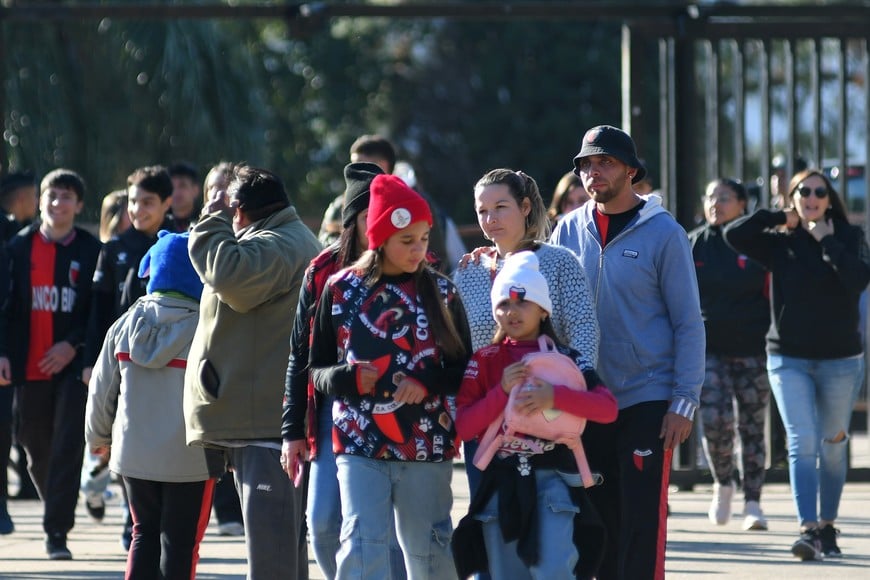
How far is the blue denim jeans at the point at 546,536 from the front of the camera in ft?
16.7

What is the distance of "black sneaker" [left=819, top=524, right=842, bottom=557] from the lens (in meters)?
7.83

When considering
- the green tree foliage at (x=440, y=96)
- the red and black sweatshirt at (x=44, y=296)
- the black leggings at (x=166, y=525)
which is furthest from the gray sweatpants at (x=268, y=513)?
the green tree foliage at (x=440, y=96)

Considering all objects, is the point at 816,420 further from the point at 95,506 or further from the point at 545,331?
the point at 95,506

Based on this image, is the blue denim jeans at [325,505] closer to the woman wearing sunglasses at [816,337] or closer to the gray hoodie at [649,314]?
the gray hoodie at [649,314]

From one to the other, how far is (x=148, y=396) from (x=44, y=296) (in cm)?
273

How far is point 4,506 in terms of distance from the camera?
28.7 feet

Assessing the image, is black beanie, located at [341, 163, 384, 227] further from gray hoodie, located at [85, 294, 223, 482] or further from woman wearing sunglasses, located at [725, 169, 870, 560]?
woman wearing sunglasses, located at [725, 169, 870, 560]

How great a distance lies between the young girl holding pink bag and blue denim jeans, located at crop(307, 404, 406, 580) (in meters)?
0.36

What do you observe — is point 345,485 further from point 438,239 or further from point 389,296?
point 438,239

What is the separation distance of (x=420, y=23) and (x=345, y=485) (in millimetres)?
33501

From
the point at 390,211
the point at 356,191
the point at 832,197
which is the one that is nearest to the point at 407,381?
the point at 390,211

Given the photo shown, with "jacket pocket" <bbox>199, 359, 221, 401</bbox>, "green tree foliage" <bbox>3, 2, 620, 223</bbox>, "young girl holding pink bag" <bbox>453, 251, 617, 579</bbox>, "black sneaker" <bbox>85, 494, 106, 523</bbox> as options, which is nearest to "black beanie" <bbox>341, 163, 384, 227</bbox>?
"young girl holding pink bag" <bbox>453, 251, 617, 579</bbox>

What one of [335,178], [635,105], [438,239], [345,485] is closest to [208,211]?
[345,485]

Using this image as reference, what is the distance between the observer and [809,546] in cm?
763
